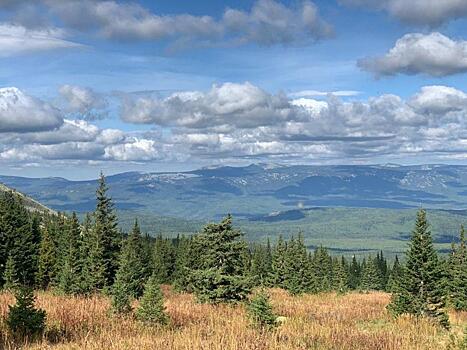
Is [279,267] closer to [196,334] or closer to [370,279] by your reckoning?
[370,279]

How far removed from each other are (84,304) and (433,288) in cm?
2098

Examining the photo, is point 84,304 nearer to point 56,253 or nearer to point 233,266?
point 233,266

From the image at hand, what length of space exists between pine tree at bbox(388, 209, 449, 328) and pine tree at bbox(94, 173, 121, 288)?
808 inches

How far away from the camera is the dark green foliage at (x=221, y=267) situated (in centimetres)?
1933

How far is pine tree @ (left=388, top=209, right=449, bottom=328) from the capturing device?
86.3 feet

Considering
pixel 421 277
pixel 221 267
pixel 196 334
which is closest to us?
pixel 196 334

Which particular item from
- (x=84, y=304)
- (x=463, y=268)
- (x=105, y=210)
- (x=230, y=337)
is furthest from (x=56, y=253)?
(x=230, y=337)

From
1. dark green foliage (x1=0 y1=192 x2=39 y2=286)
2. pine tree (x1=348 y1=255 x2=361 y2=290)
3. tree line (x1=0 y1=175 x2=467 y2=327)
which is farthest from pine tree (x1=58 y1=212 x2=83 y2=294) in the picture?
pine tree (x1=348 y1=255 x2=361 y2=290)

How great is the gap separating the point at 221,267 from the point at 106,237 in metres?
19.9

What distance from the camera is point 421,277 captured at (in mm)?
27500

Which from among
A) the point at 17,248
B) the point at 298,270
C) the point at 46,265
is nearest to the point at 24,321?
the point at 17,248

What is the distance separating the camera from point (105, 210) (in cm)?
3722

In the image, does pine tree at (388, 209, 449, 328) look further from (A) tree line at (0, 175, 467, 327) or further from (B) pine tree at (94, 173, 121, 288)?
(B) pine tree at (94, 173, 121, 288)

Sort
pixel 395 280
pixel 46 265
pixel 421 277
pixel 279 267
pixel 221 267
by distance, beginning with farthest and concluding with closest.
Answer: pixel 279 267
pixel 46 265
pixel 395 280
pixel 421 277
pixel 221 267
